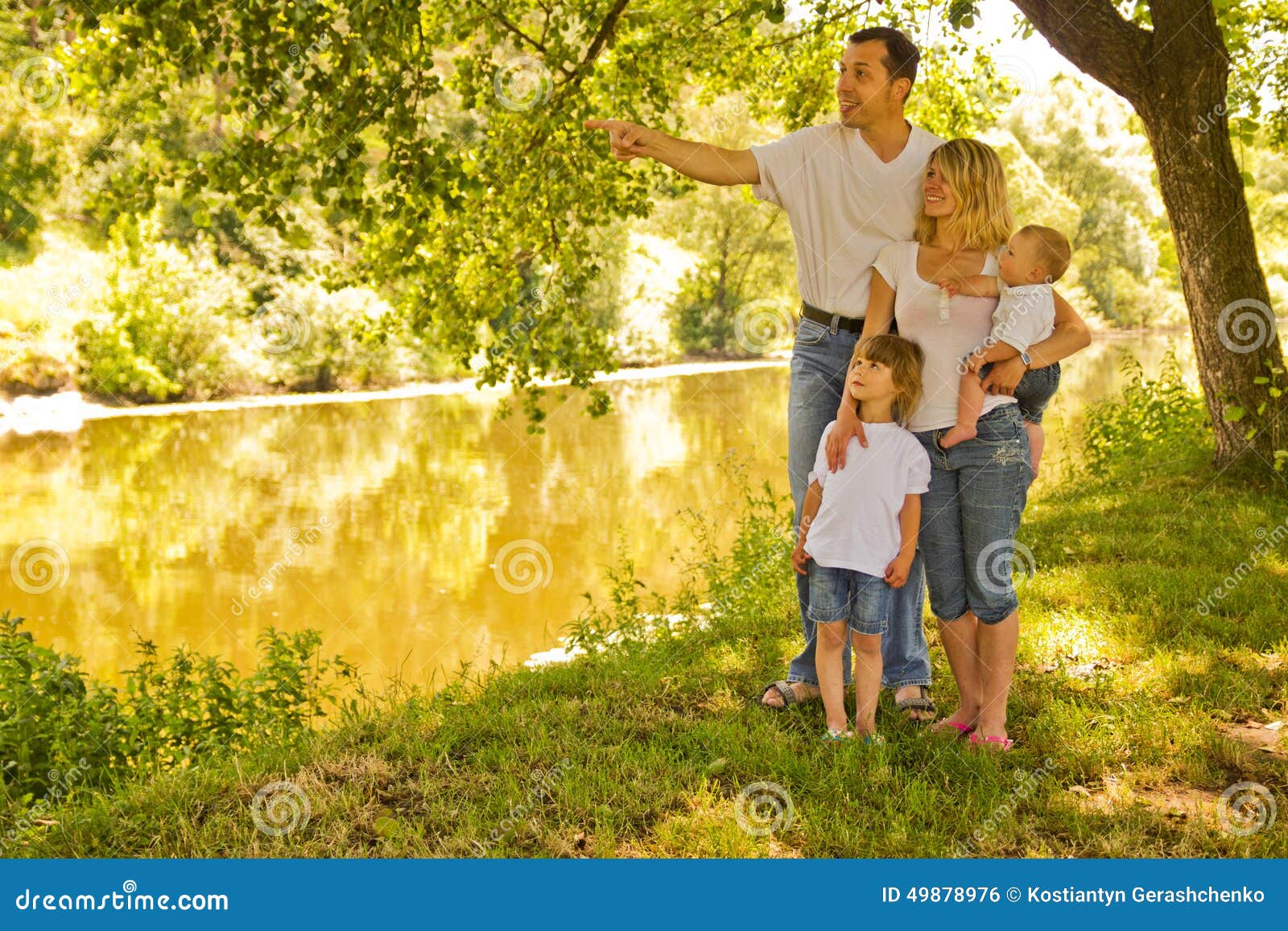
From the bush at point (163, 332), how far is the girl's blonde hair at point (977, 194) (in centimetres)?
1937

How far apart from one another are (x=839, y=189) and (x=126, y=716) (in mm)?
3411

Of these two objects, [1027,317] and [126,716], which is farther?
[126,716]

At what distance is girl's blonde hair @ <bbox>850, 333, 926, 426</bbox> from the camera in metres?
3.11

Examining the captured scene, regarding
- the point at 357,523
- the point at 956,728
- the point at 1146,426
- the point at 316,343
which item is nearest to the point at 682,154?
the point at 956,728

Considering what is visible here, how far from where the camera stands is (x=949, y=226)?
3.10m

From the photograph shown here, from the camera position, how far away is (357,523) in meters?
10.5

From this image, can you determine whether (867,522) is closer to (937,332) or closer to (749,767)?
(937,332)

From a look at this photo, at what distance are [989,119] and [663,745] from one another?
28.3 feet

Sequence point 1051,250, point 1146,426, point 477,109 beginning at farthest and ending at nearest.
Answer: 1. point 1146,426
2. point 477,109
3. point 1051,250

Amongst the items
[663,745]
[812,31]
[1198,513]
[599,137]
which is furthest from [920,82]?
[663,745]

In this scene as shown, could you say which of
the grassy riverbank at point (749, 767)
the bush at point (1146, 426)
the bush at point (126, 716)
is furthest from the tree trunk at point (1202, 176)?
the bush at point (126, 716)

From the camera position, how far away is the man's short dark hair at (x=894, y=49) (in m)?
3.18

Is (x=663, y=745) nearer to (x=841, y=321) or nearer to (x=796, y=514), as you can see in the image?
(x=796, y=514)

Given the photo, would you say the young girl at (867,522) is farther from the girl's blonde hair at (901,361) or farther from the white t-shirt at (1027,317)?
the white t-shirt at (1027,317)
